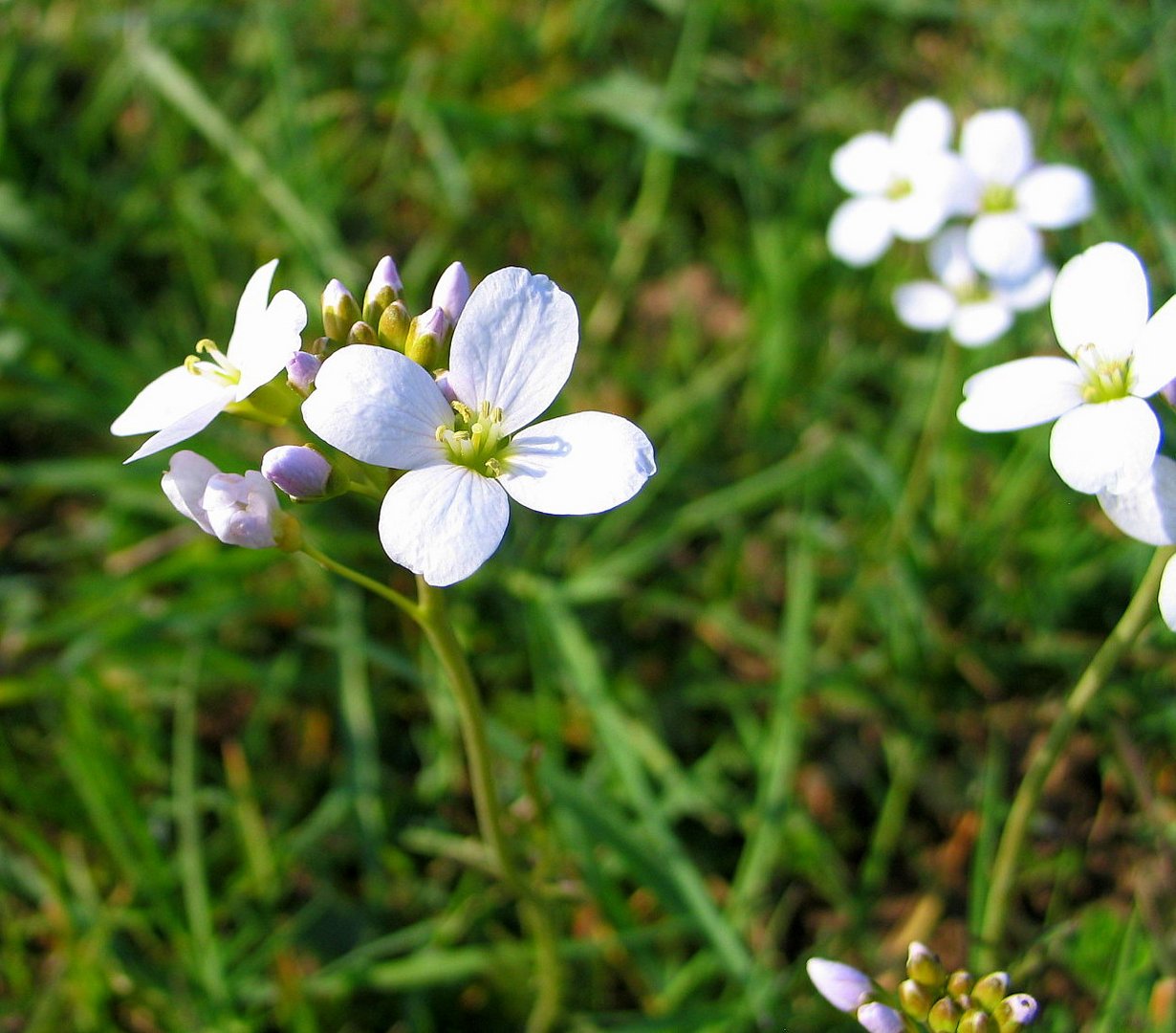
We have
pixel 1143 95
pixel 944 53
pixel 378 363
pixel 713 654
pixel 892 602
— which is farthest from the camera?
pixel 944 53

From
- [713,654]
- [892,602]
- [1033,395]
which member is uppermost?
[1033,395]

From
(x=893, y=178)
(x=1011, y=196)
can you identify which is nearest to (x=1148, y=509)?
(x=1011, y=196)

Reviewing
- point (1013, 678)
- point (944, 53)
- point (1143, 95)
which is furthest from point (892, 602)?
point (944, 53)

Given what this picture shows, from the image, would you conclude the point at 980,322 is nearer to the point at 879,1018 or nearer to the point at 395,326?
the point at 395,326

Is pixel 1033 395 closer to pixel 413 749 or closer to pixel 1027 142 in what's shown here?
pixel 1027 142

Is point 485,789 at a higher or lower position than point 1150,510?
lower

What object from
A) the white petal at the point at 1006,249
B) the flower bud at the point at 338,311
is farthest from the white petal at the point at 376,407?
the white petal at the point at 1006,249
